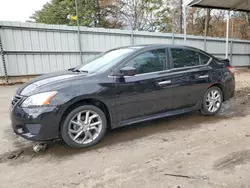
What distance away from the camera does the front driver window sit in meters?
3.32

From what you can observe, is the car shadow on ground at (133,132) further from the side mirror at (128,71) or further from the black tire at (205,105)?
the side mirror at (128,71)

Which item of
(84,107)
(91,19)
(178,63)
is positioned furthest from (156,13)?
(84,107)

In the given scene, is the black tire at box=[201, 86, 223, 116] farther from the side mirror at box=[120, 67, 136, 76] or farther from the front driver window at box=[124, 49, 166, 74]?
the side mirror at box=[120, 67, 136, 76]

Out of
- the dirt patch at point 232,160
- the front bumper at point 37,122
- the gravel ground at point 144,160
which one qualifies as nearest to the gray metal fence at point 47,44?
the gravel ground at point 144,160

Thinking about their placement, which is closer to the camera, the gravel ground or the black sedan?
the gravel ground

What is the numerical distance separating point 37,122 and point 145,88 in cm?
172

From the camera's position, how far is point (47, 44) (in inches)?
335

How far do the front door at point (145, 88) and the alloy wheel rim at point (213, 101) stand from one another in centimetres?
111

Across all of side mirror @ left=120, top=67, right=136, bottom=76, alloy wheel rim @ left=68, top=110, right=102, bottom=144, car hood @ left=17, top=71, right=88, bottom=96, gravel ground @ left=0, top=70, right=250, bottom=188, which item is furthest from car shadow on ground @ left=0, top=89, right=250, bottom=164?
side mirror @ left=120, top=67, right=136, bottom=76

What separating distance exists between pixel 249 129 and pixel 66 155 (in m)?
3.19

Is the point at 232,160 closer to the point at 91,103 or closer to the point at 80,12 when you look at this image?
the point at 91,103

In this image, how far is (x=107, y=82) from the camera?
3.00 m

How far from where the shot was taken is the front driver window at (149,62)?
3.32 meters

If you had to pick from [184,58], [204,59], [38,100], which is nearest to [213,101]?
[204,59]
